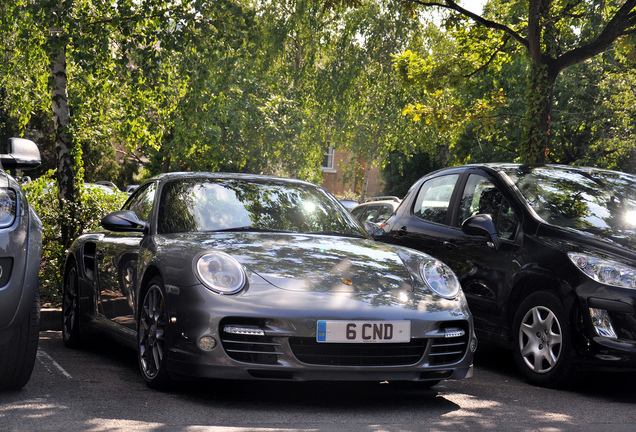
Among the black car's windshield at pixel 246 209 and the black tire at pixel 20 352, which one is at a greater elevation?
the black car's windshield at pixel 246 209

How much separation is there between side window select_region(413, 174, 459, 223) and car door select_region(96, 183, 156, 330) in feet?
8.74

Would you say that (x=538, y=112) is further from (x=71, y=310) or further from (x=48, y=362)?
(x=48, y=362)

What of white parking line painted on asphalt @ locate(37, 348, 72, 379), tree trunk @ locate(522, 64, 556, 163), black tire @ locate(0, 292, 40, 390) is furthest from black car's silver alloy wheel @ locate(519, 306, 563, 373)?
tree trunk @ locate(522, 64, 556, 163)

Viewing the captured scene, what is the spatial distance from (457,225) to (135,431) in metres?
4.02

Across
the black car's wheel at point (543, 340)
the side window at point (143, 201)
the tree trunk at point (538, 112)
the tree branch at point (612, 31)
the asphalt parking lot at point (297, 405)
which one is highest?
the tree branch at point (612, 31)

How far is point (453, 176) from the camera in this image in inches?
301

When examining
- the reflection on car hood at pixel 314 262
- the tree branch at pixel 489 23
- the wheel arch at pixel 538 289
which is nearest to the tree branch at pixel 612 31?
the tree branch at pixel 489 23

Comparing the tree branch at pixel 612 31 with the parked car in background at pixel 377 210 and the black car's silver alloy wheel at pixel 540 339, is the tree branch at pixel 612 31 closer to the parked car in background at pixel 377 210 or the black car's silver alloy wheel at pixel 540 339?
the parked car in background at pixel 377 210

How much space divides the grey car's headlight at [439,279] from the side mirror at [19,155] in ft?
8.83

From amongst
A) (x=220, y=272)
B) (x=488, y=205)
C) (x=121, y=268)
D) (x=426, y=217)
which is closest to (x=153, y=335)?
(x=220, y=272)

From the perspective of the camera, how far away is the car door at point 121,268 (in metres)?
5.67

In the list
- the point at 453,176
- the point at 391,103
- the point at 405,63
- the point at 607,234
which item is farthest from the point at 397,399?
the point at 391,103

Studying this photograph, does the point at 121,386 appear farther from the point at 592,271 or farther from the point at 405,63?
the point at 405,63

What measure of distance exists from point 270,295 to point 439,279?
1205 mm
